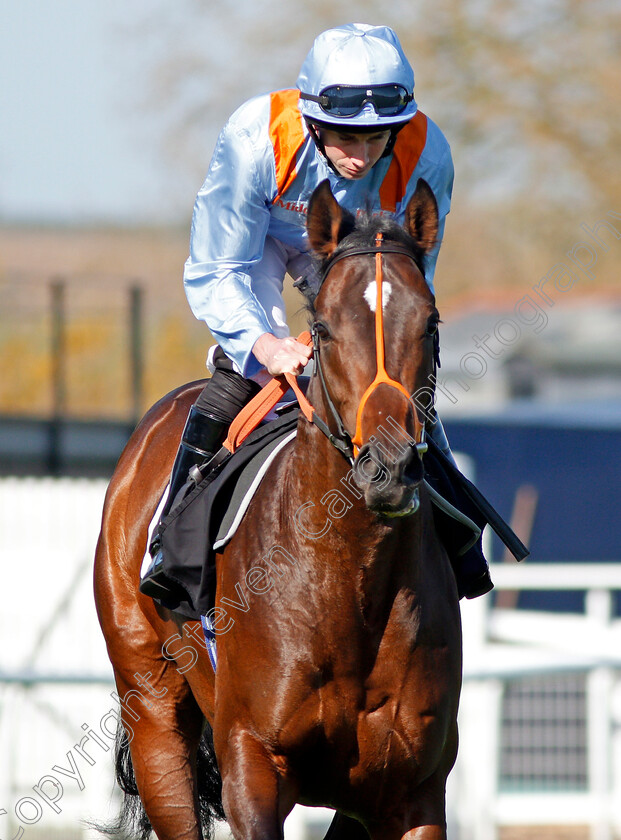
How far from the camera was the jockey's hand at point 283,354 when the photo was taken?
3.40m

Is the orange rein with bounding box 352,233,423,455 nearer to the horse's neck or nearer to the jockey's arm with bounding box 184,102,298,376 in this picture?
the horse's neck

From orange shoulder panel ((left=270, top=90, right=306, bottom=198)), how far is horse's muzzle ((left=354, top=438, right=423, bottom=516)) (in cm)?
123

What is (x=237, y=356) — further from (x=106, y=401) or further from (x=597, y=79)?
(x=597, y=79)

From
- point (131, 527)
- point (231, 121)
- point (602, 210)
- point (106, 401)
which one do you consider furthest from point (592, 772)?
point (602, 210)

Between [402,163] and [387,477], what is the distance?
53.4 inches

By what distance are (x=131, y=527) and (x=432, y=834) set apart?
1.71 meters

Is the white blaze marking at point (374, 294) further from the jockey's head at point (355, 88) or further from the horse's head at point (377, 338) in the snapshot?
the jockey's head at point (355, 88)

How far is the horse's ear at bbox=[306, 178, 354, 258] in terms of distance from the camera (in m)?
3.24

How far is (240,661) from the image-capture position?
3.50 metres

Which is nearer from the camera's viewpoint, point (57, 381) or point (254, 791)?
point (254, 791)

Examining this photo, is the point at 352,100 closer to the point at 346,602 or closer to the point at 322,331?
the point at 322,331

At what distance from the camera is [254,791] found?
3.31m

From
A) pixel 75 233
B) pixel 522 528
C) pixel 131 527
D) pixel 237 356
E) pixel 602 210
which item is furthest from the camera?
pixel 75 233

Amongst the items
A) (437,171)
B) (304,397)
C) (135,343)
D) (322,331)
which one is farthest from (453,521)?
(135,343)
